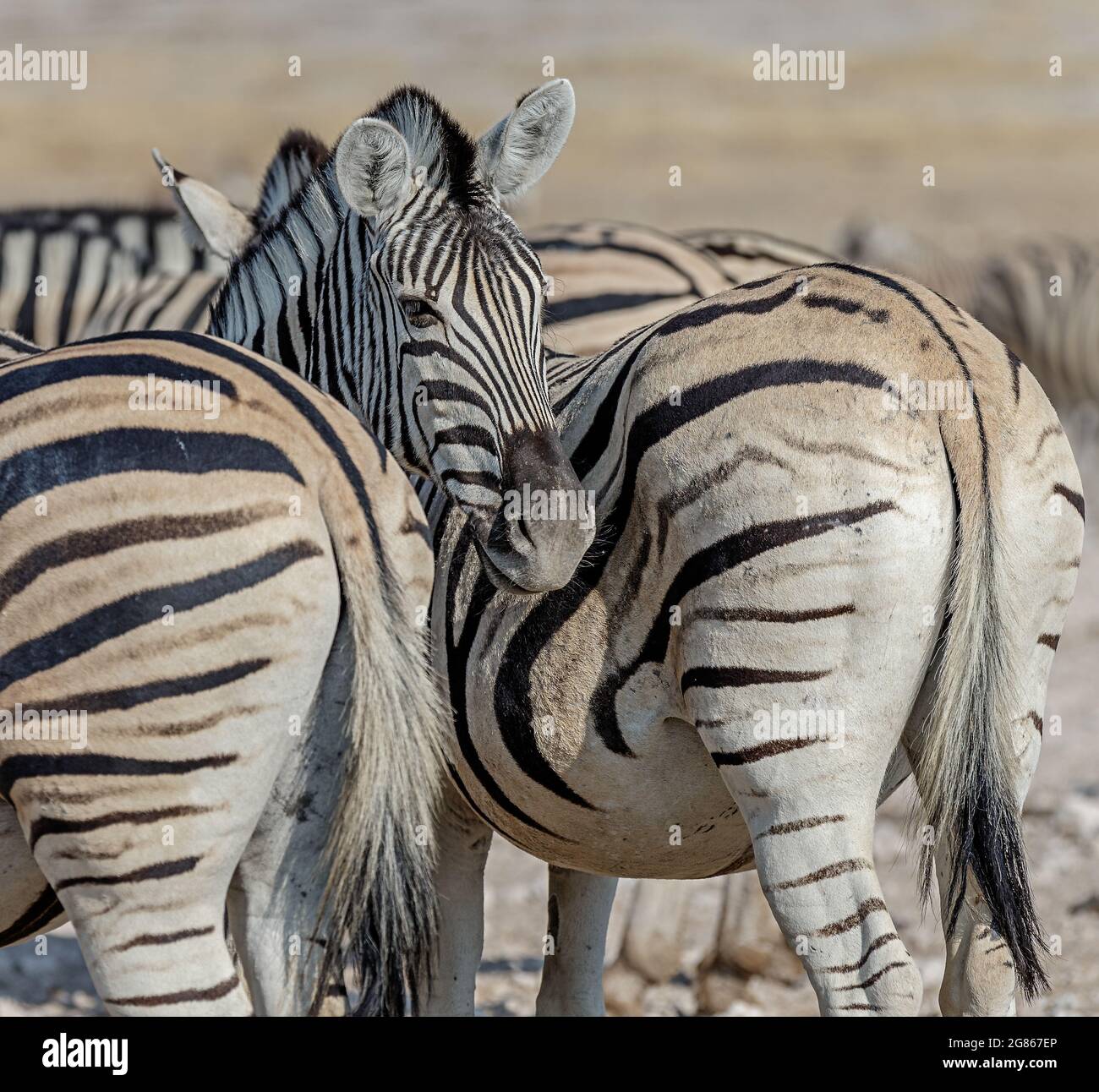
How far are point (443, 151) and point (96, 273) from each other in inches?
176

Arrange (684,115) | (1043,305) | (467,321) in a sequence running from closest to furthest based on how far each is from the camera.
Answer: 1. (467,321)
2. (1043,305)
3. (684,115)

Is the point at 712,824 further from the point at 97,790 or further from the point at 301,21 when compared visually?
the point at 301,21

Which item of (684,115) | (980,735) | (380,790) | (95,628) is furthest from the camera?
(684,115)

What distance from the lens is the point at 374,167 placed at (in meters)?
3.37

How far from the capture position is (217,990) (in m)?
2.56

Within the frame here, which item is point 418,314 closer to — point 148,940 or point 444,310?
point 444,310

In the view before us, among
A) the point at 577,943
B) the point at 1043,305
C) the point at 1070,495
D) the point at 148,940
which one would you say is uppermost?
the point at 1043,305

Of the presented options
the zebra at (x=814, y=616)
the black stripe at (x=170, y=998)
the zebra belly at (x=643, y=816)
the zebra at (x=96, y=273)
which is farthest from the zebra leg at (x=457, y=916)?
the zebra at (x=96, y=273)

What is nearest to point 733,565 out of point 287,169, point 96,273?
point 287,169

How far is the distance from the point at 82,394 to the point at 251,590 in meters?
0.47

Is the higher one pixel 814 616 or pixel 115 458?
pixel 115 458

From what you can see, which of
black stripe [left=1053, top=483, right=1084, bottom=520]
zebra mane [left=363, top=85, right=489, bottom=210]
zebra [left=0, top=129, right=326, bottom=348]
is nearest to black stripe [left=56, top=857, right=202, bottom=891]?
zebra mane [left=363, top=85, right=489, bottom=210]

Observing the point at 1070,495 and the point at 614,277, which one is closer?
the point at 1070,495
